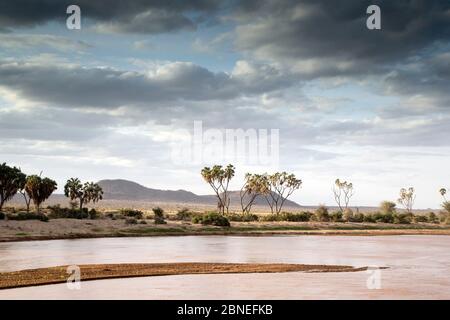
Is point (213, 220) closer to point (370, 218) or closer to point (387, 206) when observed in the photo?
point (370, 218)

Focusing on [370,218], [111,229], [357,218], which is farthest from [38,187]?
[370,218]

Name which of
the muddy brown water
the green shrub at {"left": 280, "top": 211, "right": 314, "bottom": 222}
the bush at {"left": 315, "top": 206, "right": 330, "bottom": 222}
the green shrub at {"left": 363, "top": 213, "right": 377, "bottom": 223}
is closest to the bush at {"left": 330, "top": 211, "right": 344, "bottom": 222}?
the bush at {"left": 315, "top": 206, "right": 330, "bottom": 222}

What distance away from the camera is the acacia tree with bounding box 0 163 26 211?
92500 mm

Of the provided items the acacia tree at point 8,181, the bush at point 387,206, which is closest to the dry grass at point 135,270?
the acacia tree at point 8,181

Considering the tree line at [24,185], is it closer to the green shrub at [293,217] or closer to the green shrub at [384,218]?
the green shrub at [293,217]

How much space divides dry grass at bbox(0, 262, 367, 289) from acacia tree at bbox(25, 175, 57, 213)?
68689mm

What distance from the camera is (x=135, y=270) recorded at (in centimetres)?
3347

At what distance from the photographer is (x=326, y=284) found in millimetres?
28203

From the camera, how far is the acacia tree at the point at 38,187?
99125 mm

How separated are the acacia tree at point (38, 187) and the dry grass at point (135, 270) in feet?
225

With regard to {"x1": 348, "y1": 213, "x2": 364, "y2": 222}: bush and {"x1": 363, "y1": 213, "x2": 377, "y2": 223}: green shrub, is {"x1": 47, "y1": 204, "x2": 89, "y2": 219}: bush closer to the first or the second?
{"x1": 348, "y1": 213, "x2": 364, "y2": 222}: bush
